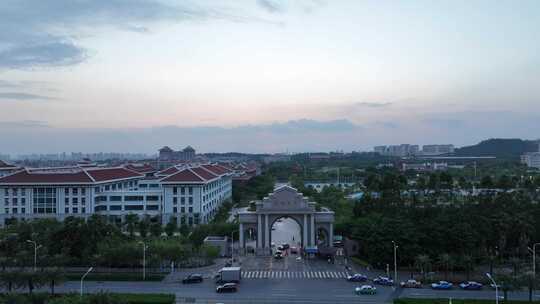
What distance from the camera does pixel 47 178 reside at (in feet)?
204

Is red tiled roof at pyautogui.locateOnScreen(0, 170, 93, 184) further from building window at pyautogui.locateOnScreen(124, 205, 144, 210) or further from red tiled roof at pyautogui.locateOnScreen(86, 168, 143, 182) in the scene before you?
building window at pyautogui.locateOnScreen(124, 205, 144, 210)

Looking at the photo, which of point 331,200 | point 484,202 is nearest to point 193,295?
point 484,202

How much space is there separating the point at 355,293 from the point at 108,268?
18889 mm

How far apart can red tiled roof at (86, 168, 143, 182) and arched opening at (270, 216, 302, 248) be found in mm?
22341

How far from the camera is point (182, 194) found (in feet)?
208

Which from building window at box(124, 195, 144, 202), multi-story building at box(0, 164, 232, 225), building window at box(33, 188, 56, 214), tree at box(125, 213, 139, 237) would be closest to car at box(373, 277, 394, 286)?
tree at box(125, 213, 139, 237)

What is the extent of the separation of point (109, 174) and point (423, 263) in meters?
46.0

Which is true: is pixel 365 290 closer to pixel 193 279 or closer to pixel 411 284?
pixel 411 284

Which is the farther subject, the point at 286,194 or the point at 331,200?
the point at 331,200

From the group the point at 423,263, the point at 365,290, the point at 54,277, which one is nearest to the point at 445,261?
the point at 423,263

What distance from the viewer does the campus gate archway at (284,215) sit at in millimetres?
45781

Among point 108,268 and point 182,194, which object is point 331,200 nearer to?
point 182,194

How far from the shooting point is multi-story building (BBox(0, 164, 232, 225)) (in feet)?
202

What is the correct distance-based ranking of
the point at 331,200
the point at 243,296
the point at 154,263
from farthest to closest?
the point at 331,200 → the point at 154,263 → the point at 243,296
